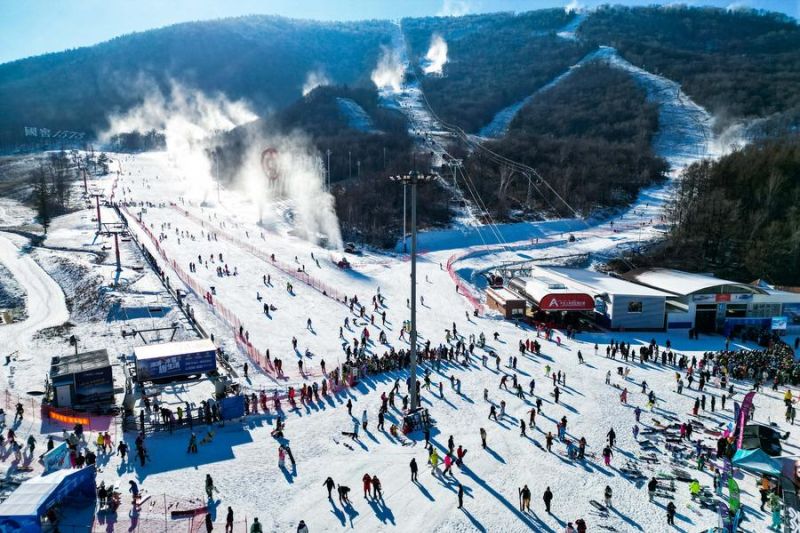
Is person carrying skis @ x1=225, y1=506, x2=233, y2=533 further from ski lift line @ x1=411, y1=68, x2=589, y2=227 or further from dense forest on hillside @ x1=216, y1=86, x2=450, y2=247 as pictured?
ski lift line @ x1=411, y1=68, x2=589, y2=227

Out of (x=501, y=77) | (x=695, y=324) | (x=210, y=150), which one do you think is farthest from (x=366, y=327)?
(x=501, y=77)

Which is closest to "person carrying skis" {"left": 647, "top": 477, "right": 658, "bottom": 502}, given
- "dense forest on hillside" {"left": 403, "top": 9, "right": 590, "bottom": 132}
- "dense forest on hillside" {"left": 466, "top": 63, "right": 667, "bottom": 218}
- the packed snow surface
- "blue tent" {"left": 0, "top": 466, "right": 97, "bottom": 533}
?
the packed snow surface

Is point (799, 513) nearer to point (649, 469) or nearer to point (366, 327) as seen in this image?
point (649, 469)

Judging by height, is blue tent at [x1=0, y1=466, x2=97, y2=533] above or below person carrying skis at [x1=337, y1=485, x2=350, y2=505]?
above

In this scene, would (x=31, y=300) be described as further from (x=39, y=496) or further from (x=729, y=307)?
(x=729, y=307)

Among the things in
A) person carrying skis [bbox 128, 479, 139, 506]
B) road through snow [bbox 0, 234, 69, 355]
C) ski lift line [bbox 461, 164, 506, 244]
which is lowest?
road through snow [bbox 0, 234, 69, 355]

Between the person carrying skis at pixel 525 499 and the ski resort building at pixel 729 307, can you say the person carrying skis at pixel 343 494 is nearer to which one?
the person carrying skis at pixel 525 499

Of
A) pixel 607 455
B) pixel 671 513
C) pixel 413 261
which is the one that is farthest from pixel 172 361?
pixel 671 513

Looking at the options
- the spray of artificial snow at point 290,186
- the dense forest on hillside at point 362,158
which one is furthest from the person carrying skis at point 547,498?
the spray of artificial snow at point 290,186
